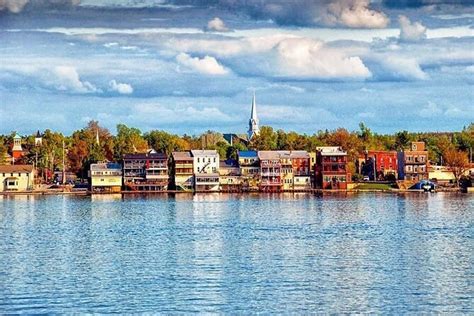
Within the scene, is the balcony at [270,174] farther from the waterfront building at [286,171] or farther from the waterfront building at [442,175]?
the waterfront building at [442,175]

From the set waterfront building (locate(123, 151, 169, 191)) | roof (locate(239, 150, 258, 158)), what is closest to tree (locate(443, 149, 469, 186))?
roof (locate(239, 150, 258, 158))

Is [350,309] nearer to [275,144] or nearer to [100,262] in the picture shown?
[100,262]

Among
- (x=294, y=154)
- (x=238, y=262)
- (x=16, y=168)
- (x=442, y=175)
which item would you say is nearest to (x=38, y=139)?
(x=16, y=168)

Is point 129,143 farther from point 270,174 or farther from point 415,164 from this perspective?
point 415,164

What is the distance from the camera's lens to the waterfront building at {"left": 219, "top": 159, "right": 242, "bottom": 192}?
4218 inches

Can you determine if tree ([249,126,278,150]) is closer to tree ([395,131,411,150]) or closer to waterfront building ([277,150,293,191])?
waterfront building ([277,150,293,191])

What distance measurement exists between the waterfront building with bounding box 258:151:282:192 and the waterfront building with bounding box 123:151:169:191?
10326 millimetres

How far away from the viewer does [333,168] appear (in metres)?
104

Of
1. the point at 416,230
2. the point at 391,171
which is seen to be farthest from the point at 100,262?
the point at 391,171

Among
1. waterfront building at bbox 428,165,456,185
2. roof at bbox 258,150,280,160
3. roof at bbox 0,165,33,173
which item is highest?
roof at bbox 258,150,280,160

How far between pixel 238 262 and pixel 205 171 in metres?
69.7

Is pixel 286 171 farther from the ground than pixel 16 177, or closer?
farther from the ground

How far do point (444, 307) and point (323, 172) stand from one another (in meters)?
78.4

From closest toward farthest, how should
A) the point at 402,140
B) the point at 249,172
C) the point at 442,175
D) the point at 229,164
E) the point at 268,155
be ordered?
the point at 249,172 → the point at 268,155 → the point at 229,164 → the point at 442,175 → the point at 402,140
